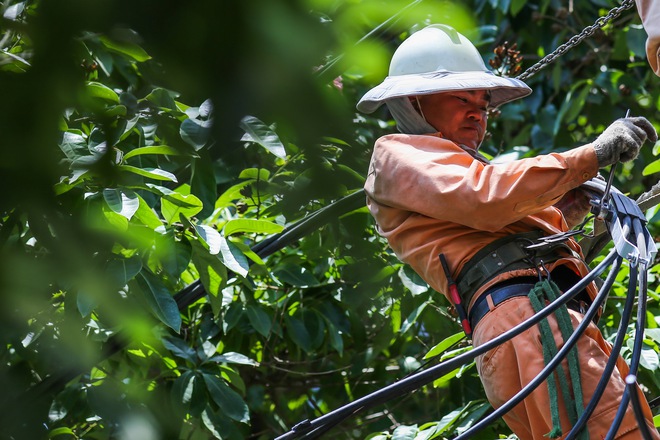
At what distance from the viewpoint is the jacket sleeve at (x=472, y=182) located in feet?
8.60

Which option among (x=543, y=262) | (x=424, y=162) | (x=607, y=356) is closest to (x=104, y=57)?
(x=424, y=162)

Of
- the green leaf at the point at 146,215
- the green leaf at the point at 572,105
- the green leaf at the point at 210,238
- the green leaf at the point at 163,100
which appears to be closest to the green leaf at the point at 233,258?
the green leaf at the point at 210,238

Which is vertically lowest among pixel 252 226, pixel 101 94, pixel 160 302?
pixel 160 302

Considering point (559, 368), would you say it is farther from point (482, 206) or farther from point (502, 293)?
point (482, 206)

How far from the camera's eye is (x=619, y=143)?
2594mm

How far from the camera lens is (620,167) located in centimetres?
555

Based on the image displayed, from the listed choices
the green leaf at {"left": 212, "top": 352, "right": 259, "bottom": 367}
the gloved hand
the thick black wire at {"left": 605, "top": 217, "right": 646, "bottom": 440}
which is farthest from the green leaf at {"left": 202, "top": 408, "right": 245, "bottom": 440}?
the gloved hand

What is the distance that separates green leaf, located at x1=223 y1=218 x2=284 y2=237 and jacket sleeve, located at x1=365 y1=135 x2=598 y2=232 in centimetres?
98

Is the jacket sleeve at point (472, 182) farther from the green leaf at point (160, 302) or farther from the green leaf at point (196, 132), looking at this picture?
the green leaf at point (196, 132)

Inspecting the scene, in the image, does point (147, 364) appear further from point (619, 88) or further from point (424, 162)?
point (619, 88)

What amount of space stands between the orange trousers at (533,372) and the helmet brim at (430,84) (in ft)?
1.89

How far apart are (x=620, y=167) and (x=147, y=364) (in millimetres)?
2609

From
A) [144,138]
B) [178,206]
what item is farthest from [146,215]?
[144,138]

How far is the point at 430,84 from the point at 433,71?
107 millimetres
